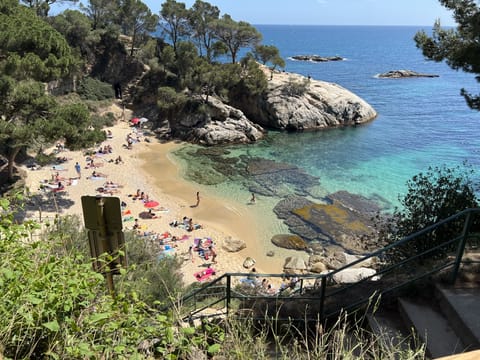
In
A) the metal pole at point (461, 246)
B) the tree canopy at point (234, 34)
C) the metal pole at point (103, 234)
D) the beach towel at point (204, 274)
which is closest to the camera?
the metal pole at point (103, 234)

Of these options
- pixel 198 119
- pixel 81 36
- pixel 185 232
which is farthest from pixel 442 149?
pixel 81 36

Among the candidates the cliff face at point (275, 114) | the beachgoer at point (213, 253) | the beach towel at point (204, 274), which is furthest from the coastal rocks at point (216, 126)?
the beach towel at point (204, 274)

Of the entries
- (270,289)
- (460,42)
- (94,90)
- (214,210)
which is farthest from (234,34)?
(460,42)

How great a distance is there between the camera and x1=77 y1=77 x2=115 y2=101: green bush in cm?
3859

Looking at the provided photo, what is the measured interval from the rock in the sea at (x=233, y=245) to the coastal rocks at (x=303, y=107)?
74.9ft

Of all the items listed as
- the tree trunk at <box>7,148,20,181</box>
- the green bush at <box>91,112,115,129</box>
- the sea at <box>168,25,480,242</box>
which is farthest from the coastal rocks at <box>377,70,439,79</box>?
the tree trunk at <box>7,148,20,181</box>

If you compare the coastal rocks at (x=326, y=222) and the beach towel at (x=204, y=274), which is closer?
the beach towel at (x=204, y=274)

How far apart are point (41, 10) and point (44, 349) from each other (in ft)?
152

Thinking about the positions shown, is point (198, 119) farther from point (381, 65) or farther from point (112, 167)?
point (381, 65)

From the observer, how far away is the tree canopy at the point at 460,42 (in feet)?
27.5

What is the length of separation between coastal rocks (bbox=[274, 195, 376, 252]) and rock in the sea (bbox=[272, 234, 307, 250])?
624mm

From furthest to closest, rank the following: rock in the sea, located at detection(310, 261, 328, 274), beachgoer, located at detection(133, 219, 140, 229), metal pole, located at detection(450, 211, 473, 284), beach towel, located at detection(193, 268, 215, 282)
A: beachgoer, located at detection(133, 219, 140, 229)
rock in the sea, located at detection(310, 261, 328, 274)
beach towel, located at detection(193, 268, 215, 282)
metal pole, located at detection(450, 211, 473, 284)

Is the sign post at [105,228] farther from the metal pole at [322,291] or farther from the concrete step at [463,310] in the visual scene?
the concrete step at [463,310]

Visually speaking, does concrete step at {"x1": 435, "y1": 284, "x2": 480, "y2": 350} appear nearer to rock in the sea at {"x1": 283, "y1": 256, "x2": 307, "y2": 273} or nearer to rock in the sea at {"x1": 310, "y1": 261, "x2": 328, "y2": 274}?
rock in the sea at {"x1": 310, "y1": 261, "x2": 328, "y2": 274}
